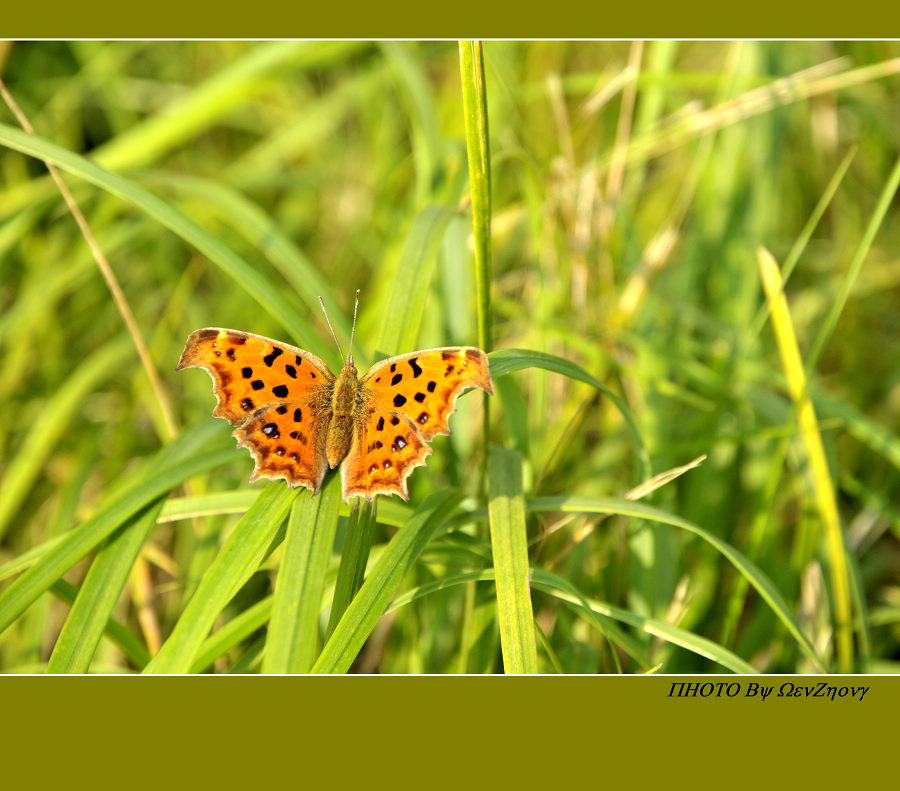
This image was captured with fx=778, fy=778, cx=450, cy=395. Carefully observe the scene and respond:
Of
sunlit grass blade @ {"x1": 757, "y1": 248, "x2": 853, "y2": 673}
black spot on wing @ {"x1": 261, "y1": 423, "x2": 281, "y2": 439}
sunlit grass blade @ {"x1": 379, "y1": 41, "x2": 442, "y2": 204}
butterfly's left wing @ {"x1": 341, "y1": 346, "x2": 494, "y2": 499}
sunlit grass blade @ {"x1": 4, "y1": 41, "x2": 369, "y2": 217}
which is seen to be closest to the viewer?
butterfly's left wing @ {"x1": 341, "y1": 346, "x2": 494, "y2": 499}

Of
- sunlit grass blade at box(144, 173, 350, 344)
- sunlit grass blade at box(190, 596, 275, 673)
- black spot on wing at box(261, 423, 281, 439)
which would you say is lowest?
sunlit grass blade at box(190, 596, 275, 673)

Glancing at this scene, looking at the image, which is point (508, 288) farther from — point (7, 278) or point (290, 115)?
point (7, 278)

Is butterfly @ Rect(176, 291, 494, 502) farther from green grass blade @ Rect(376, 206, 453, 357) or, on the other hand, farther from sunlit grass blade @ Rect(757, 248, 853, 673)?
sunlit grass blade @ Rect(757, 248, 853, 673)

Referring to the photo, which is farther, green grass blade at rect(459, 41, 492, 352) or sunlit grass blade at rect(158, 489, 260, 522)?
sunlit grass blade at rect(158, 489, 260, 522)

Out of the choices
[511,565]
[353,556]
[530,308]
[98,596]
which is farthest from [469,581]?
[530,308]

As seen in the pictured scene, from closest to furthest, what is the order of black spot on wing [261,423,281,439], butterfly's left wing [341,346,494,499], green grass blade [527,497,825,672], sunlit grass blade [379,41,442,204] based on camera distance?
butterfly's left wing [341,346,494,499], black spot on wing [261,423,281,439], green grass blade [527,497,825,672], sunlit grass blade [379,41,442,204]

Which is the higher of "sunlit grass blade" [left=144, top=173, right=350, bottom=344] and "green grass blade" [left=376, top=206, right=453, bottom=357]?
"sunlit grass blade" [left=144, top=173, right=350, bottom=344]

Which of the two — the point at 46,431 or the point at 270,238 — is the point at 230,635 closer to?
the point at 270,238

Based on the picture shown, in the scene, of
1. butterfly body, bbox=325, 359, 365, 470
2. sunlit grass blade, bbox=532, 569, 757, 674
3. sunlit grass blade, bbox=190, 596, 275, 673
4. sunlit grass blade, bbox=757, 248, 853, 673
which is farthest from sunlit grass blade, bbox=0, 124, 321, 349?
sunlit grass blade, bbox=757, 248, 853, 673
